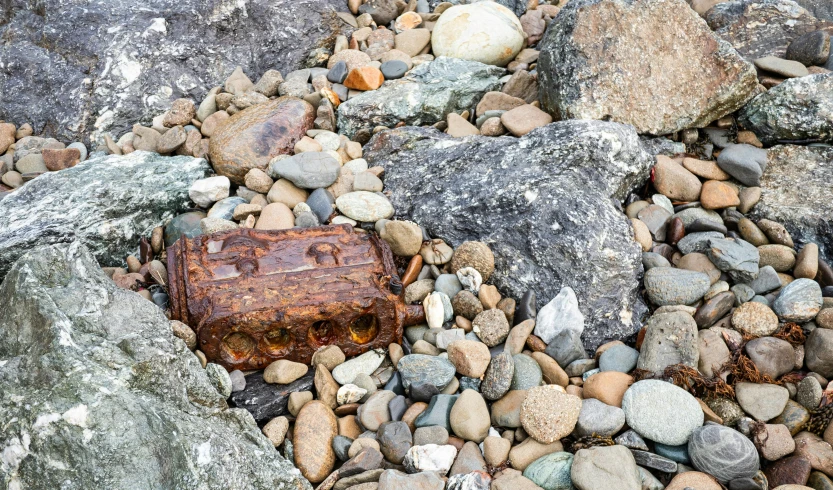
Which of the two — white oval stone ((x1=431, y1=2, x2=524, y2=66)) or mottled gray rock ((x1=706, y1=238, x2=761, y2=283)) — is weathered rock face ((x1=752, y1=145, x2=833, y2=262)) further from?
white oval stone ((x1=431, y1=2, x2=524, y2=66))

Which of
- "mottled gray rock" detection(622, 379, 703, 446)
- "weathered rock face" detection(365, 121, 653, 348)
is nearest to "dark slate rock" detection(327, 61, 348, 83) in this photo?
"weathered rock face" detection(365, 121, 653, 348)

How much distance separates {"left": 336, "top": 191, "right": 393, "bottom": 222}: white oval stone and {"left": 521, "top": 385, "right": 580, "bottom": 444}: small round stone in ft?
4.63

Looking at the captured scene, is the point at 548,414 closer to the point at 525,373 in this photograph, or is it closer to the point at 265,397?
the point at 525,373

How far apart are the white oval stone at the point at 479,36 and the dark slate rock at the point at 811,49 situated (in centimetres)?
186

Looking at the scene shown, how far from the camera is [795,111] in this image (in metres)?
4.05

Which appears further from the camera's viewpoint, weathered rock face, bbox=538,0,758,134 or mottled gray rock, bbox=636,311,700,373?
weathered rock face, bbox=538,0,758,134

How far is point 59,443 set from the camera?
6.90 feet

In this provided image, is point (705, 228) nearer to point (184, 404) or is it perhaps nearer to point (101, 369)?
point (184, 404)

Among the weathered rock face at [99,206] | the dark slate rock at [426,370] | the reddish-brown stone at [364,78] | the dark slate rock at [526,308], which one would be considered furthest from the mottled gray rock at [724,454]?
the reddish-brown stone at [364,78]

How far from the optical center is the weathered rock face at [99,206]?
11.7ft

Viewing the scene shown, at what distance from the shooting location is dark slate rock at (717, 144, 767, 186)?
3.94 m

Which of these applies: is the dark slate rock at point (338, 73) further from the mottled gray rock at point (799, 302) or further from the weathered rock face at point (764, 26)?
the mottled gray rock at point (799, 302)

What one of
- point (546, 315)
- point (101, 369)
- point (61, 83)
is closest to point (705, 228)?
point (546, 315)

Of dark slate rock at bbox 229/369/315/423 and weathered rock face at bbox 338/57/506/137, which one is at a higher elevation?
weathered rock face at bbox 338/57/506/137
